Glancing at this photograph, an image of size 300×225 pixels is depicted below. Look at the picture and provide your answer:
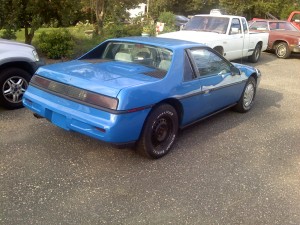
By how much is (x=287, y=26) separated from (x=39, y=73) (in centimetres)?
1285

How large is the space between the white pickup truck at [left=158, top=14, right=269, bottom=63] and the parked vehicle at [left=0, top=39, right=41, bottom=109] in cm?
432

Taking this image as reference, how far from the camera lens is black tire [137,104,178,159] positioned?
142 inches

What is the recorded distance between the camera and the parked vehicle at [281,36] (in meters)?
13.0

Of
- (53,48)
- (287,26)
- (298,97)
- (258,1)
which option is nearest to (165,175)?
(298,97)

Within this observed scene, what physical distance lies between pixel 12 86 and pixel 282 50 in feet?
38.7

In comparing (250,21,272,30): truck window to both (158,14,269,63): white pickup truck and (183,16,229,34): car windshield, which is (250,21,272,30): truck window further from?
(183,16,229,34): car windshield

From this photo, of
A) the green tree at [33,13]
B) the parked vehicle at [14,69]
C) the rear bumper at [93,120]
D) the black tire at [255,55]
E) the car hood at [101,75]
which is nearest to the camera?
the rear bumper at [93,120]

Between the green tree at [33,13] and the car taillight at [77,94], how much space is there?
5477mm

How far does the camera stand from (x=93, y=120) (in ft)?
10.8

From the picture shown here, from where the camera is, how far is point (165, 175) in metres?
3.54

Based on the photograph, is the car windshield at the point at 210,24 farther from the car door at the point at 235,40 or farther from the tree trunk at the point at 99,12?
the tree trunk at the point at 99,12

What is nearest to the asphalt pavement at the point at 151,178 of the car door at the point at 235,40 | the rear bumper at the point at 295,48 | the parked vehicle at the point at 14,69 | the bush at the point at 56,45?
the parked vehicle at the point at 14,69

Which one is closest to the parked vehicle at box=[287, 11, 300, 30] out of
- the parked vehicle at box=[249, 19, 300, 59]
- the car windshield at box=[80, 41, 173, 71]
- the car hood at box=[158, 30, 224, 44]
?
the parked vehicle at box=[249, 19, 300, 59]

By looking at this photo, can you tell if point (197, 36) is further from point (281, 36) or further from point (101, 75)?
point (281, 36)
